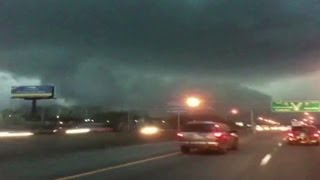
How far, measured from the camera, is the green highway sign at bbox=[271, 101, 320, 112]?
9081 centimetres

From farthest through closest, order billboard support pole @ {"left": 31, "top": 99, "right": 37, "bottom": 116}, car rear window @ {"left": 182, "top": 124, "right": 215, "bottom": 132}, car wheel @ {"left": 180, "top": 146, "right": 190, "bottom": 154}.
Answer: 1. billboard support pole @ {"left": 31, "top": 99, "right": 37, "bottom": 116}
2. car wheel @ {"left": 180, "top": 146, "right": 190, "bottom": 154}
3. car rear window @ {"left": 182, "top": 124, "right": 215, "bottom": 132}

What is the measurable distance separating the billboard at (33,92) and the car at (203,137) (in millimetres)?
70726

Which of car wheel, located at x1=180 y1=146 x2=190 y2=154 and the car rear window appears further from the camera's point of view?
car wheel, located at x1=180 y1=146 x2=190 y2=154

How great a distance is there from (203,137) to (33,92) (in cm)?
7491

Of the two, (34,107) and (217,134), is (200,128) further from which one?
Result: (34,107)

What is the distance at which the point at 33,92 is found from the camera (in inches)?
4107

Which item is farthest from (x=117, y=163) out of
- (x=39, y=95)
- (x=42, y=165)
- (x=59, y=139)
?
(x=39, y=95)

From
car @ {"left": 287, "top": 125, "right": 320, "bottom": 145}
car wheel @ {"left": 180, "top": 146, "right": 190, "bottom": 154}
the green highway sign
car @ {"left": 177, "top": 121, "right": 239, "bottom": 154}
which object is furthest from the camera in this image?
the green highway sign

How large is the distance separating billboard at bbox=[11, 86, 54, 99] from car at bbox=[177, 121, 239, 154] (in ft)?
232

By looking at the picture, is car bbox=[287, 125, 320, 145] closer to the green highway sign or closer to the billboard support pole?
the green highway sign

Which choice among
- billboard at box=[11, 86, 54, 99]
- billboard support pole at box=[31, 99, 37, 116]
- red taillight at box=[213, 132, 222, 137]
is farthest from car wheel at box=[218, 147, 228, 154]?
billboard support pole at box=[31, 99, 37, 116]

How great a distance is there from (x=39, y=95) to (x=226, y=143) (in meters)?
72.5

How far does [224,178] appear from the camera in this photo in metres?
18.7

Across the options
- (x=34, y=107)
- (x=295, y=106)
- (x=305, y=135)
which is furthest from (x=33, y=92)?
(x=305, y=135)
